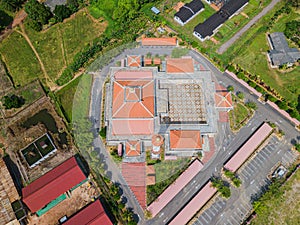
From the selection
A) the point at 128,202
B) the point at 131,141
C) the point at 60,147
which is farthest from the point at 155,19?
the point at 128,202

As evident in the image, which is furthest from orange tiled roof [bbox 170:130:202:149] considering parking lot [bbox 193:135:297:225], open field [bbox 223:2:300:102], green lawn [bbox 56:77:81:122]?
open field [bbox 223:2:300:102]

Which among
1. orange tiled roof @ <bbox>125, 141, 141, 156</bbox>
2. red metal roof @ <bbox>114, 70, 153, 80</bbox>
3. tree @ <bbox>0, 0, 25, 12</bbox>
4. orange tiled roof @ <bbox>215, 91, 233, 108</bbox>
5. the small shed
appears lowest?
orange tiled roof @ <bbox>215, 91, 233, 108</bbox>

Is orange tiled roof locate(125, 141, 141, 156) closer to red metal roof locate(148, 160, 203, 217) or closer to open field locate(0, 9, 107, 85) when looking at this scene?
red metal roof locate(148, 160, 203, 217)

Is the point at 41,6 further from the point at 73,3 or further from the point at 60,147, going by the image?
the point at 60,147

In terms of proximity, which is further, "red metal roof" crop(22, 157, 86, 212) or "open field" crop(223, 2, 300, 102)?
"open field" crop(223, 2, 300, 102)

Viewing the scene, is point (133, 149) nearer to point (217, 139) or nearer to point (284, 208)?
point (217, 139)

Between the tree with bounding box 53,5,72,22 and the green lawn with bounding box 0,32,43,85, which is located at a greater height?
the tree with bounding box 53,5,72,22

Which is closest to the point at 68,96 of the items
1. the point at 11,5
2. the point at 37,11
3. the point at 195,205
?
the point at 37,11

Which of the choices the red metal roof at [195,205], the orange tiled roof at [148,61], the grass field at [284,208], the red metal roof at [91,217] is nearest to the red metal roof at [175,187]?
the red metal roof at [195,205]
